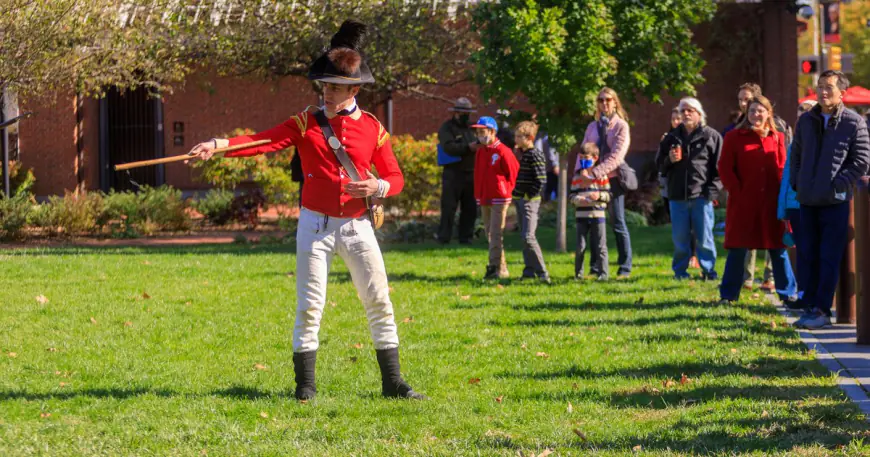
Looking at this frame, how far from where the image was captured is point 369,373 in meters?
7.62

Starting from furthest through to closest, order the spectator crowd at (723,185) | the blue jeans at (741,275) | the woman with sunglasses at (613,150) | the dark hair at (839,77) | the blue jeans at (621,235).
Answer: the blue jeans at (621,235), the woman with sunglasses at (613,150), the blue jeans at (741,275), the spectator crowd at (723,185), the dark hair at (839,77)

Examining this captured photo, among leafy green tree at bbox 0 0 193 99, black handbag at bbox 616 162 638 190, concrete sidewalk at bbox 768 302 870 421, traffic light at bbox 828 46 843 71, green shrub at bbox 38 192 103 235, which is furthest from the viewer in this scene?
traffic light at bbox 828 46 843 71

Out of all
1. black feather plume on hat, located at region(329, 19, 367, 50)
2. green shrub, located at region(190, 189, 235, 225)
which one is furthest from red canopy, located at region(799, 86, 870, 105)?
black feather plume on hat, located at region(329, 19, 367, 50)

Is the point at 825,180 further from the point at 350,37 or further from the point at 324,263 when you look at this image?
the point at 324,263

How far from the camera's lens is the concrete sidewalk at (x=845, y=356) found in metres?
7.02

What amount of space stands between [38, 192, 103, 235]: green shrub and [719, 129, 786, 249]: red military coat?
1138 centimetres

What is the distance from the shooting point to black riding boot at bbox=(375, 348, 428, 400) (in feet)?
22.5

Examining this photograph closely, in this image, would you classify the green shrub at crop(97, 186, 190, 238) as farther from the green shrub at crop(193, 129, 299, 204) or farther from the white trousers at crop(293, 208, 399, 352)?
the white trousers at crop(293, 208, 399, 352)

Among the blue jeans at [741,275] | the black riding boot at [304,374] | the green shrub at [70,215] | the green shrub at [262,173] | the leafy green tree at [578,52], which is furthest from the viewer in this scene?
the green shrub at [262,173]

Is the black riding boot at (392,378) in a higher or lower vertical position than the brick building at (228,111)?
lower

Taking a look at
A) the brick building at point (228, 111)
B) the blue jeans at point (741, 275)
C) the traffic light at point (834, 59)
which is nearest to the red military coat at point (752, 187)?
the blue jeans at point (741, 275)

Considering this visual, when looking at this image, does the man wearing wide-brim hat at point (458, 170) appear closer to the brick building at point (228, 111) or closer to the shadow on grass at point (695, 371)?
the brick building at point (228, 111)

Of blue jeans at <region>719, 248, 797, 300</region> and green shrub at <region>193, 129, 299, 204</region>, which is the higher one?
green shrub at <region>193, 129, 299, 204</region>

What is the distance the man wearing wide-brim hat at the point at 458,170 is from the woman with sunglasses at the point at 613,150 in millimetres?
3948
